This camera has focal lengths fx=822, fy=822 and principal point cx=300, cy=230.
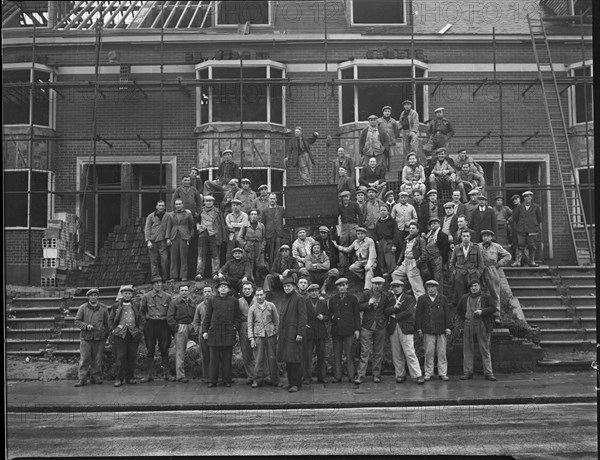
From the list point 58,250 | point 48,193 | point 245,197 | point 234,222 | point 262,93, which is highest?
point 262,93

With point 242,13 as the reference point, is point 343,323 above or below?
below

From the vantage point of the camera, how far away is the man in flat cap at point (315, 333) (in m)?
14.3

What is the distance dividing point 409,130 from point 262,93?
542 centimetres

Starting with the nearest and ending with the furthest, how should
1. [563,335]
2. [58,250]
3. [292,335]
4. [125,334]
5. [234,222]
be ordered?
[292,335], [125,334], [563,335], [234,222], [58,250]

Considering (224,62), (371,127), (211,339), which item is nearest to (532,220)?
(371,127)

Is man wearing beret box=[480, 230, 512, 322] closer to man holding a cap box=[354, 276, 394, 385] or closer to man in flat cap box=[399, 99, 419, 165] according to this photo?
man holding a cap box=[354, 276, 394, 385]

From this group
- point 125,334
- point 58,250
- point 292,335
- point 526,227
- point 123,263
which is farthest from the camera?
point 58,250

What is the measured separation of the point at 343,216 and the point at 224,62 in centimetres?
803

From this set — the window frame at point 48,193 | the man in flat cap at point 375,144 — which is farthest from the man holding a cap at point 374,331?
→ the window frame at point 48,193

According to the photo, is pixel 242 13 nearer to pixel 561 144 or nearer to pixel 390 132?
pixel 390 132

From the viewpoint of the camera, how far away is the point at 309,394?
43.8 feet

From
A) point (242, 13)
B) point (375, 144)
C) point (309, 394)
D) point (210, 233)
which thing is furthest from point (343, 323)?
point (242, 13)

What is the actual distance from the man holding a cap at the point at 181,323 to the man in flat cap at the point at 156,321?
0.48 feet

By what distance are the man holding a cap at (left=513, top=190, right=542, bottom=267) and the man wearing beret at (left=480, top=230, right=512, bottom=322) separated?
2.62 meters
